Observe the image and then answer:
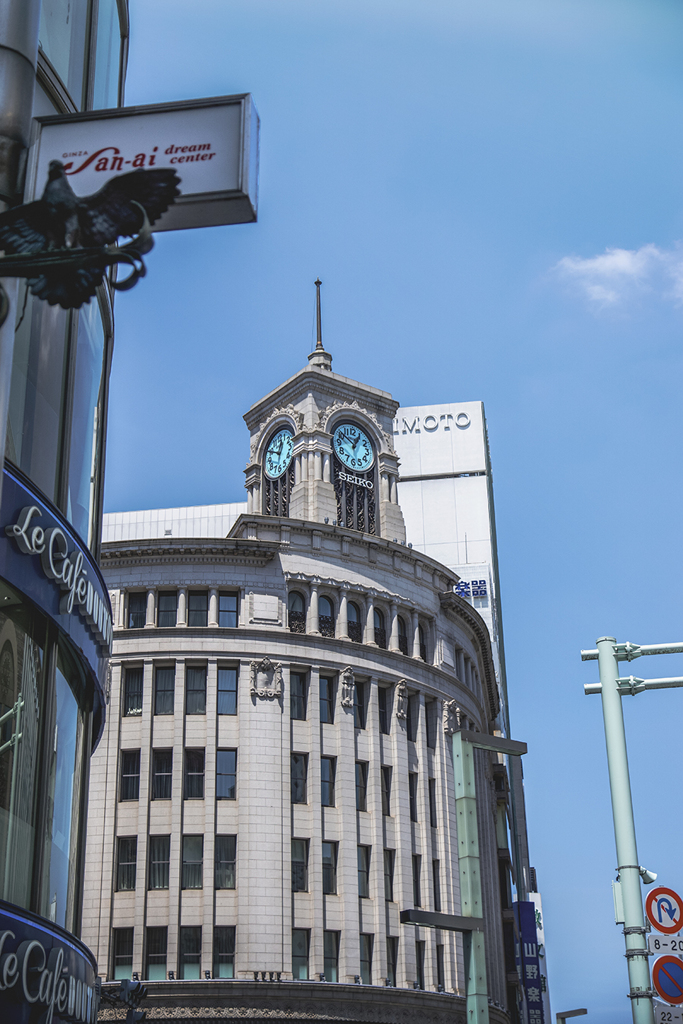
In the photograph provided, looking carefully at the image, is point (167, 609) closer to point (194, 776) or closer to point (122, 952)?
point (194, 776)

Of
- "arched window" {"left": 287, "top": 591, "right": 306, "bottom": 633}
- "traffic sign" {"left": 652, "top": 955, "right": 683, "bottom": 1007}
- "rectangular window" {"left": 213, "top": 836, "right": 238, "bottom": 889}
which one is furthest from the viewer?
"arched window" {"left": 287, "top": 591, "right": 306, "bottom": 633}

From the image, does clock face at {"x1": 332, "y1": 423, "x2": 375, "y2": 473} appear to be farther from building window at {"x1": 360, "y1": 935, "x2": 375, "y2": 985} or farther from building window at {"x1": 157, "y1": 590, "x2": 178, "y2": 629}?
building window at {"x1": 360, "y1": 935, "x2": 375, "y2": 985}

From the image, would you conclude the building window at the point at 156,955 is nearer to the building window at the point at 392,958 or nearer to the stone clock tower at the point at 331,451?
the building window at the point at 392,958

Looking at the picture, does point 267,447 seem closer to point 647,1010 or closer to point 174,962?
point 174,962

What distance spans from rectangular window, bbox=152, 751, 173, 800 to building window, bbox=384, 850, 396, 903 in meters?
9.73

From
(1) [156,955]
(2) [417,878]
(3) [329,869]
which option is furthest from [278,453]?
(1) [156,955]

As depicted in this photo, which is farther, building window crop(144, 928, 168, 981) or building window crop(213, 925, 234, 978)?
building window crop(213, 925, 234, 978)

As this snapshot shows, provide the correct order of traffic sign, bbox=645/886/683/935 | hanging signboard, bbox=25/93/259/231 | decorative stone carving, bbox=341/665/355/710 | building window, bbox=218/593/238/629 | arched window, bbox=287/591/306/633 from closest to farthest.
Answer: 1. hanging signboard, bbox=25/93/259/231
2. traffic sign, bbox=645/886/683/935
3. building window, bbox=218/593/238/629
4. decorative stone carving, bbox=341/665/355/710
5. arched window, bbox=287/591/306/633

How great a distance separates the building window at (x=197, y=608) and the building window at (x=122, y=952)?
12439 mm

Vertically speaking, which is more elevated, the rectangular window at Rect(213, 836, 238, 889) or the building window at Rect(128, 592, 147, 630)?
the building window at Rect(128, 592, 147, 630)

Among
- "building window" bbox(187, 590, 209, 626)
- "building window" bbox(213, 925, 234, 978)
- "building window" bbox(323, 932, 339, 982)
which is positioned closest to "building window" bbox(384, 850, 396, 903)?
"building window" bbox(323, 932, 339, 982)

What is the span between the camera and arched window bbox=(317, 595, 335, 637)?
2074 inches

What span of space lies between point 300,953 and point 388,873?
212 inches

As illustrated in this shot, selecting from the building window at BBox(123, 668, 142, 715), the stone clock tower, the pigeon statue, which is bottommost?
the pigeon statue
